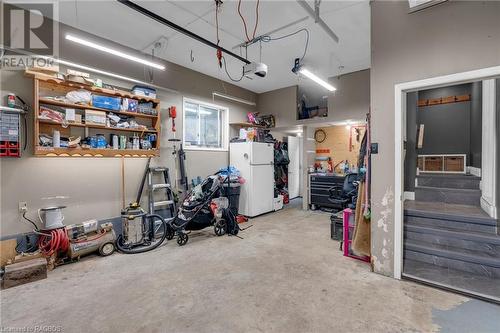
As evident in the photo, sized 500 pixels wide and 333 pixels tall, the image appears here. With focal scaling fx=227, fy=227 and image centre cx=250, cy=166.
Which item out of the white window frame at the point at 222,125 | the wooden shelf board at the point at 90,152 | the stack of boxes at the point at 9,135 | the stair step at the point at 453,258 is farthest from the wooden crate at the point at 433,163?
the stack of boxes at the point at 9,135

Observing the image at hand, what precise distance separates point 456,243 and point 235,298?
2.93 m

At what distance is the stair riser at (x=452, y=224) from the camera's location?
2.92 meters

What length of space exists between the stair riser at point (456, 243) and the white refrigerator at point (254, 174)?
3.19 metres

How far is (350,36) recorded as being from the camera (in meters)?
3.94

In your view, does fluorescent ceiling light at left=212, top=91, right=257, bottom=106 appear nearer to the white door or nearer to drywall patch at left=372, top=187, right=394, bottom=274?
the white door

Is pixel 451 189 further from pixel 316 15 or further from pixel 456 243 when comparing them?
pixel 316 15

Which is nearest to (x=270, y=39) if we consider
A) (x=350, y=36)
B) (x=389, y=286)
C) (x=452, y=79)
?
(x=350, y=36)

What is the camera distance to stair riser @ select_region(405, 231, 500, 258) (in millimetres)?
2734

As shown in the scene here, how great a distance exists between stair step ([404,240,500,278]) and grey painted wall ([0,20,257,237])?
4328 mm

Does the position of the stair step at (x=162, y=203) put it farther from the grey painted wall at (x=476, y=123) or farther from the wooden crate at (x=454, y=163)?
the wooden crate at (x=454, y=163)

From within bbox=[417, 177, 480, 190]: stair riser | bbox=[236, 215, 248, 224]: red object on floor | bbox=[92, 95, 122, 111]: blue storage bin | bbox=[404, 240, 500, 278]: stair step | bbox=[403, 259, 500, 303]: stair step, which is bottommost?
bbox=[403, 259, 500, 303]: stair step

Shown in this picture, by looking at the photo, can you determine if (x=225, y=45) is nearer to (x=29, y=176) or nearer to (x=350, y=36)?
(x=350, y=36)

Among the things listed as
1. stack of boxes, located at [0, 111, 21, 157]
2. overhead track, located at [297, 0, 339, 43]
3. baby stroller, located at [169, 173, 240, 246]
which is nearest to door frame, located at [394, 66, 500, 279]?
overhead track, located at [297, 0, 339, 43]

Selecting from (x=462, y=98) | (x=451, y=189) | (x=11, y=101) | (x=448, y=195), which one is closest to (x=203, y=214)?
(x=11, y=101)
